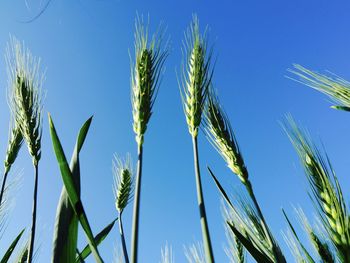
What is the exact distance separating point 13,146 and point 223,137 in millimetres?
1216

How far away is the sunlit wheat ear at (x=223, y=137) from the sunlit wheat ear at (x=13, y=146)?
1.07 meters

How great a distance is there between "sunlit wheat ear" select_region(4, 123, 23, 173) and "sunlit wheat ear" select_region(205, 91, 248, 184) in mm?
1068

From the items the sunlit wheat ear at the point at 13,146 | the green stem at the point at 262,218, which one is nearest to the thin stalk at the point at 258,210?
the green stem at the point at 262,218

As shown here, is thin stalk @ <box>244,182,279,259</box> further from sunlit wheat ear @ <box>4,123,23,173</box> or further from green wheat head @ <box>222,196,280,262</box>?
sunlit wheat ear @ <box>4,123,23,173</box>

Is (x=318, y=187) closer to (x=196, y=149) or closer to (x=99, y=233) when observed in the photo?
(x=196, y=149)

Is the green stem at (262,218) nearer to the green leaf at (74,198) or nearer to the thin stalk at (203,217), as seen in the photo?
the thin stalk at (203,217)

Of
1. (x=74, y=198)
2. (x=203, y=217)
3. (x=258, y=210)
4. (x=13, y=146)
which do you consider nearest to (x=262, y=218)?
(x=258, y=210)

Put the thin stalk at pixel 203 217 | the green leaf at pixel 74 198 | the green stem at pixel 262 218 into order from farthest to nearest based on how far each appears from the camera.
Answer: the green stem at pixel 262 218, the thin stalk at pixel 203 217, the green leaf at pixel 74 198

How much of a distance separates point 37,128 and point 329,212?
1.24 meters

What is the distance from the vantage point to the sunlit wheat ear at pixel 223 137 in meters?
1.61

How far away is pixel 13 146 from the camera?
216 cm

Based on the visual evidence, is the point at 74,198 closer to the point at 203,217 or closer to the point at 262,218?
the point at 203,217

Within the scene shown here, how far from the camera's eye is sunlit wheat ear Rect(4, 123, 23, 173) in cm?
210

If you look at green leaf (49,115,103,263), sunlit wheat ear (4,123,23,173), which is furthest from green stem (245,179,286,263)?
sunlit wheat ear (4,123,23,173)
